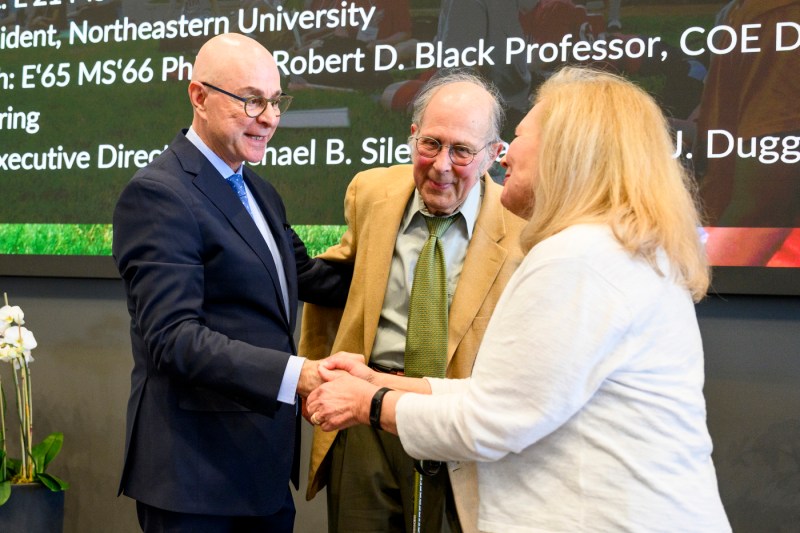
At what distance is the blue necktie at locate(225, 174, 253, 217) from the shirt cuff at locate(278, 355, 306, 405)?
0.43 m

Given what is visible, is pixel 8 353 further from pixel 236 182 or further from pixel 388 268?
pixel 388 268

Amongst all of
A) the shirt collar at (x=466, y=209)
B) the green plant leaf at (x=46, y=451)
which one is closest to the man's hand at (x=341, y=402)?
the shirt collar at (x=466, y=209)

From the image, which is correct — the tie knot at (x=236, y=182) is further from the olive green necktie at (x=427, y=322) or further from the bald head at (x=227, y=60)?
the olive green necktie at (x=427, y=322)

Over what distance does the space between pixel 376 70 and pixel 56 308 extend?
1637 mm

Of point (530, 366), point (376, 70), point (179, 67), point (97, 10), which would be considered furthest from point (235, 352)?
point (97, 10)

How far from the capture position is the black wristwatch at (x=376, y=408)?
1.72m

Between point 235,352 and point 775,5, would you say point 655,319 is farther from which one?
point 775,5

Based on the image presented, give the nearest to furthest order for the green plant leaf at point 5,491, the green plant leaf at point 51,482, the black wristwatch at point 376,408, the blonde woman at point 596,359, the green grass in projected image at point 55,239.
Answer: the blonde woman at point 596,359, the black wristwatch at point 376,408, the green plant leaf at point 5,491, the green plant leaf at point 51,482, the green grass in projected image at point 55,239

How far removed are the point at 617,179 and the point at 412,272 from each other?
0.86 m

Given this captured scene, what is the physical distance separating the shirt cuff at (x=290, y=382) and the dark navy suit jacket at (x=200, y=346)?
0.05 ft

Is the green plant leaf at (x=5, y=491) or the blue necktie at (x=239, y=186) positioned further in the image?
the green plant leaf at (x=5, y=491)

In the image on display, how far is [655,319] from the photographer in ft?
4.86

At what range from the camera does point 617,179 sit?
5.00ft

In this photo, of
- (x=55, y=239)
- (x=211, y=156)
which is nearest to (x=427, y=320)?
(x=211, y=156)
